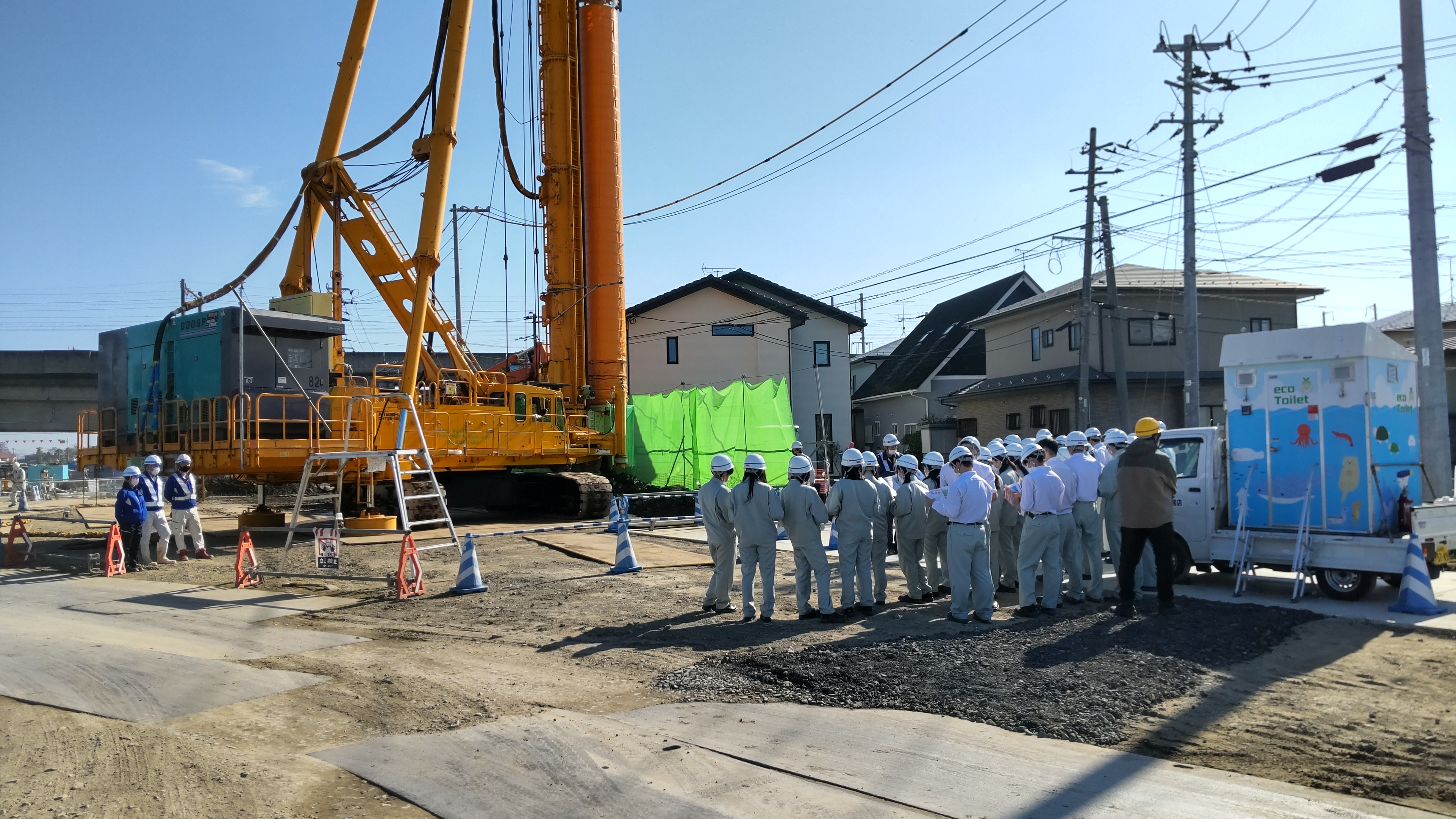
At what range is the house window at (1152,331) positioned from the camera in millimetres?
32531

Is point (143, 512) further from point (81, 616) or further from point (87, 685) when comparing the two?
point (87, 685)

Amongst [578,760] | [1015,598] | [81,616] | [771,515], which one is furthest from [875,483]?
[81,616]

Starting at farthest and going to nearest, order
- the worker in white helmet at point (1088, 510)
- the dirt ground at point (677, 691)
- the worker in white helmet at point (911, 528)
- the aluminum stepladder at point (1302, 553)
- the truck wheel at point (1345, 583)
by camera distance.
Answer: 1. the worker in white helmet at point (911, 528)
2. the worker in white helmet at point (1088, 510)
3. the aluminum stepladder at point (1302, 553)
4. the truck wheel at point (1345, 583)
5. the dirt ground at point (677, 691)

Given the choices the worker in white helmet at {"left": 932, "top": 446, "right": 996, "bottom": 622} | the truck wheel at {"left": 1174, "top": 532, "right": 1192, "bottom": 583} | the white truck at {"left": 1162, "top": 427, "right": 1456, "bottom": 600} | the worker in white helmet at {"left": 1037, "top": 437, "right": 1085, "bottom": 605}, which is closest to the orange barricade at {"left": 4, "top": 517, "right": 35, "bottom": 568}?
the worker in white helmet at {"left": 932, "top": 446, "right": 996, "bottom": 622}

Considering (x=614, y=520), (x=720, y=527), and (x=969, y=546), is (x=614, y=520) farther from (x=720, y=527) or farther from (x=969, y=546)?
(x=969, y=546)

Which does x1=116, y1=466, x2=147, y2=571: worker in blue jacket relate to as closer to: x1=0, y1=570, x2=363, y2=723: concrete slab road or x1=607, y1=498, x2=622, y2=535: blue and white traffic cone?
x1=0, y1=570, x2=363, y2=723: concrete slab road

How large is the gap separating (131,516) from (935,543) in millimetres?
12428

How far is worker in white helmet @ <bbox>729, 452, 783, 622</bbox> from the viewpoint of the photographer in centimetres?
961

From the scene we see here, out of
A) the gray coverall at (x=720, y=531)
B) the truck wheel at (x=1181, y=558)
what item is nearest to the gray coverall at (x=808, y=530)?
the gray coverall at (x=720, y=531)

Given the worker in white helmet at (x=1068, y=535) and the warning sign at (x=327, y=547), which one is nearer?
the worker in white helmet at (x=1068, y=535)

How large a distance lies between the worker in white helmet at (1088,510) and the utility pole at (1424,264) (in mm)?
4673

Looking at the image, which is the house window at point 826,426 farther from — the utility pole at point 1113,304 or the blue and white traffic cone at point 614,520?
the blue and white traffic cone at point 614,520

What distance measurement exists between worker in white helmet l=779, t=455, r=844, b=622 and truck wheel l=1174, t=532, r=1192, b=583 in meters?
4.57

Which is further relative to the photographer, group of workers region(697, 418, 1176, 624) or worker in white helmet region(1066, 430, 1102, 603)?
worker in white helmet region(1066, 430, 1102, 603)
